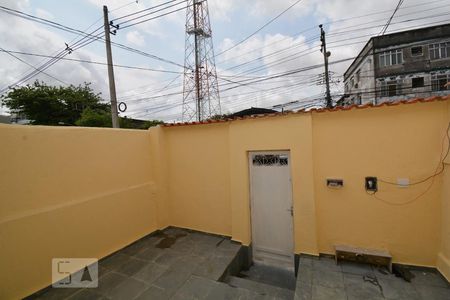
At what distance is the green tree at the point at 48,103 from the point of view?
16.5 m

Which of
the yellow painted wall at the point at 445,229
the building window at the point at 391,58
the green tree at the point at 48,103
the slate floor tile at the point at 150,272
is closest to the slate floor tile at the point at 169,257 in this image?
the slate floor tile at the point at 150,272

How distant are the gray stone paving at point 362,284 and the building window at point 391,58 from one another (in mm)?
24279

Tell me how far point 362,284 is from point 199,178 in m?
3.80

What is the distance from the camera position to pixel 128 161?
5102 millimetres

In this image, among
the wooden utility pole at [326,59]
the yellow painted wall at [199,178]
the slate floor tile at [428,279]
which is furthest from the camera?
the wooden utility pole at [326,59]

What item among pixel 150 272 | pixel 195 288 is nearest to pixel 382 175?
pixel 195 288

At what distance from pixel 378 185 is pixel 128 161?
524cm

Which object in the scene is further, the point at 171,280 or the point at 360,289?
the point at 171,280

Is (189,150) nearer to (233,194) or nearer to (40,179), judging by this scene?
(233,194)

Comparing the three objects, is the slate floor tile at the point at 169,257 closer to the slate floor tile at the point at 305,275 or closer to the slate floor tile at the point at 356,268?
the slate floor tile at the point at 305,275

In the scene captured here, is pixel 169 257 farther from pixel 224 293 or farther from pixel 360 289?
pixel 360 289

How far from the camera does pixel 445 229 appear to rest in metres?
3.29

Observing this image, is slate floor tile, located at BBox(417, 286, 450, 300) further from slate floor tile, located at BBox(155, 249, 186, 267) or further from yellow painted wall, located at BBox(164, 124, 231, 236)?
slate floor tile, located at BBox(155, 249, 186, 267)

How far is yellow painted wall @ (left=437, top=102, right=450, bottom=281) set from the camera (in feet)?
10.5
